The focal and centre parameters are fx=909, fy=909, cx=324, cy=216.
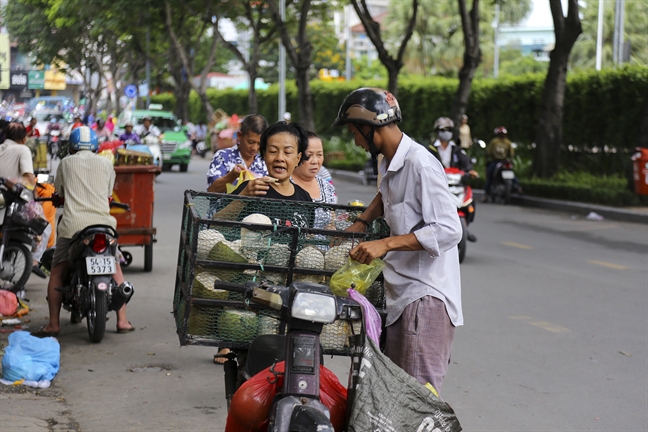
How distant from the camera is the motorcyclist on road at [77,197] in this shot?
7031 millimetres

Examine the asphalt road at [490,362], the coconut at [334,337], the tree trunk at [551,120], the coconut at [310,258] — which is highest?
the tree trunk at [551,120]

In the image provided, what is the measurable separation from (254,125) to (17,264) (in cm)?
313

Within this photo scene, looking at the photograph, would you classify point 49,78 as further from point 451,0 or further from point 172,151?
point 172,151

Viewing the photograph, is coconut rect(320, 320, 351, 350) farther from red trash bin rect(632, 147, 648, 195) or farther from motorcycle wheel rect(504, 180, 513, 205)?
motorcycle wheel rect(504, 180, 513, 205)

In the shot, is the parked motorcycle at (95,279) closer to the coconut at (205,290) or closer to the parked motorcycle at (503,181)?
the coconut at (205,290)

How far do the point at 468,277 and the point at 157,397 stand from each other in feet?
17.4

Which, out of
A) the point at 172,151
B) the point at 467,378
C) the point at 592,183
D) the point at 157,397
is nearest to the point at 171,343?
the point at 157,397

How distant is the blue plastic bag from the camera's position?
19.1ft

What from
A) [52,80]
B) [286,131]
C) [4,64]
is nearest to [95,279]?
[286,131]

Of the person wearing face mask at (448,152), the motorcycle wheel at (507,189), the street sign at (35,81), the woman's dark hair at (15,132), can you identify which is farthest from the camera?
the street sign at (35,81)

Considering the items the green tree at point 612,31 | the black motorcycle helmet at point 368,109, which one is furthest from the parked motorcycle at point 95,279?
the green tree at point 612,31

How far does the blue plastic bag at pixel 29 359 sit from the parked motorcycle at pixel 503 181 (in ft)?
47.4

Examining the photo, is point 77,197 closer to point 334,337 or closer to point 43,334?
point 43,334

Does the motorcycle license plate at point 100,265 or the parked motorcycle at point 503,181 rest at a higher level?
the parked motorcycle at point 503,181
